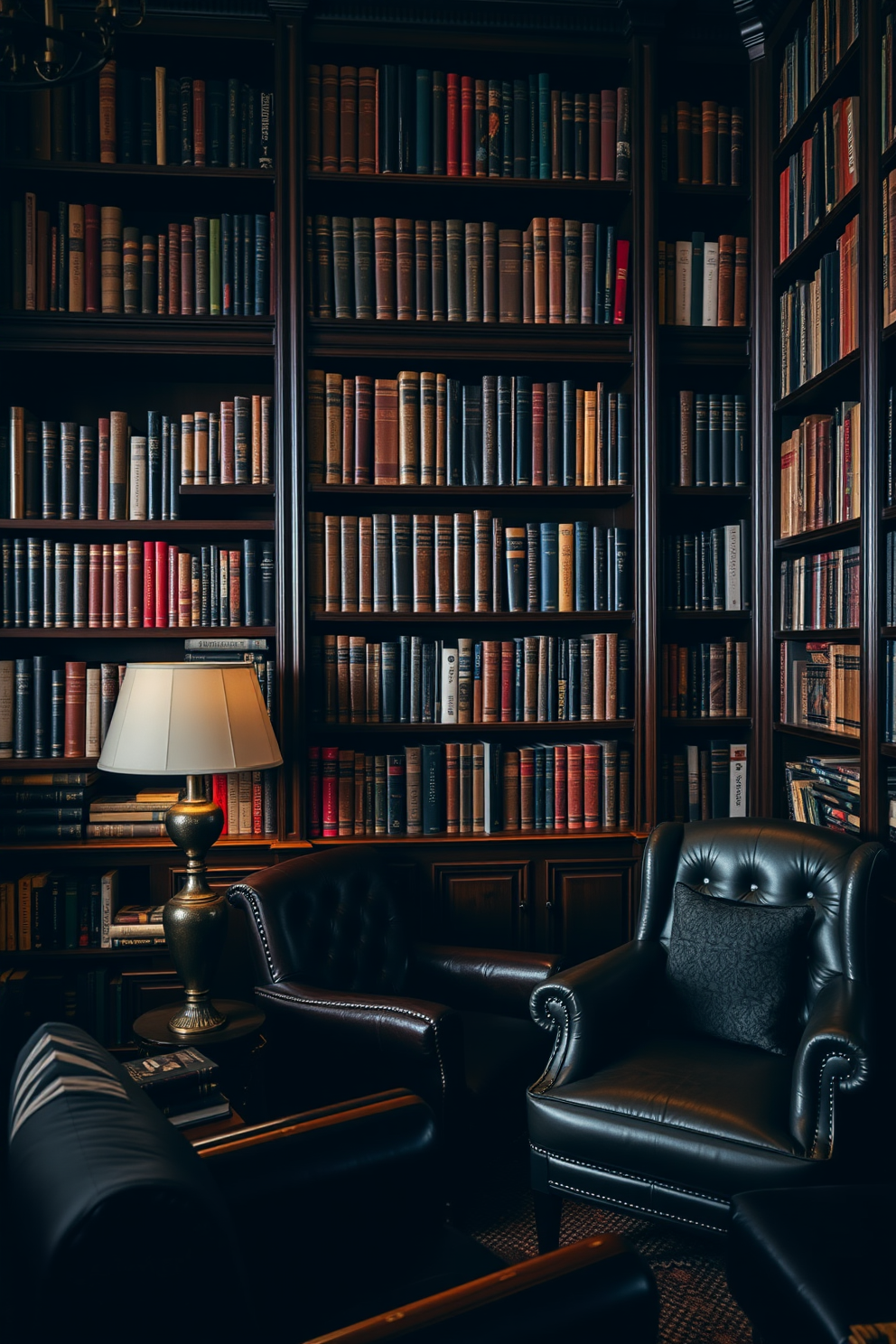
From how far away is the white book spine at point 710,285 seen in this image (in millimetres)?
3164

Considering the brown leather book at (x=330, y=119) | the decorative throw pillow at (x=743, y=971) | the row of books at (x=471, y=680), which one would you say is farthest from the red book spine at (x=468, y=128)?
the decorative throw pillow at (x=743, y=971)

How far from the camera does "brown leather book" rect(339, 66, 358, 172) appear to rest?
9.84ft

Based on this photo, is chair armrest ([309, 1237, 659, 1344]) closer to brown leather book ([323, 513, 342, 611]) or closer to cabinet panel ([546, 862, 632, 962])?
cabinet panel ([546, 862, 632, 962])

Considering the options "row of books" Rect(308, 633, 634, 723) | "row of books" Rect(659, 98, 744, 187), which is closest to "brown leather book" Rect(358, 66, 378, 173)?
"row of books" Rect(659, 98, 744, 187)

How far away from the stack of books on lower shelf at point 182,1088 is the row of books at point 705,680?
6.19ft

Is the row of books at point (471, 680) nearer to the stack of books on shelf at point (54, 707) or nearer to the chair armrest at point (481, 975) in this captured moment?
the stack of books on shelf at point (54, 707)

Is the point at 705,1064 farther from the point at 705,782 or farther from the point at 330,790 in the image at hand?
the point at 330,790

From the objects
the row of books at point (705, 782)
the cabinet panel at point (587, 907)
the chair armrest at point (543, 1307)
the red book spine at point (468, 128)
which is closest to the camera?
the chair armrest at point (543, 1307)

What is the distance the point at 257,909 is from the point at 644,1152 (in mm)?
1092

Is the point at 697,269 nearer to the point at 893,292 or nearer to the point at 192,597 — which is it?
the point at 893,292

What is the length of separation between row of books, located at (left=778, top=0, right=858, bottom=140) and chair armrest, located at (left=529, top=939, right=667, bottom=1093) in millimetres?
2455

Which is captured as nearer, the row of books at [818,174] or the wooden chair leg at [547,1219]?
the wooden chair leg at [547,1219]

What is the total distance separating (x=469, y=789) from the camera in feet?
10.3

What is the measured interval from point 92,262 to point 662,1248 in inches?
123
